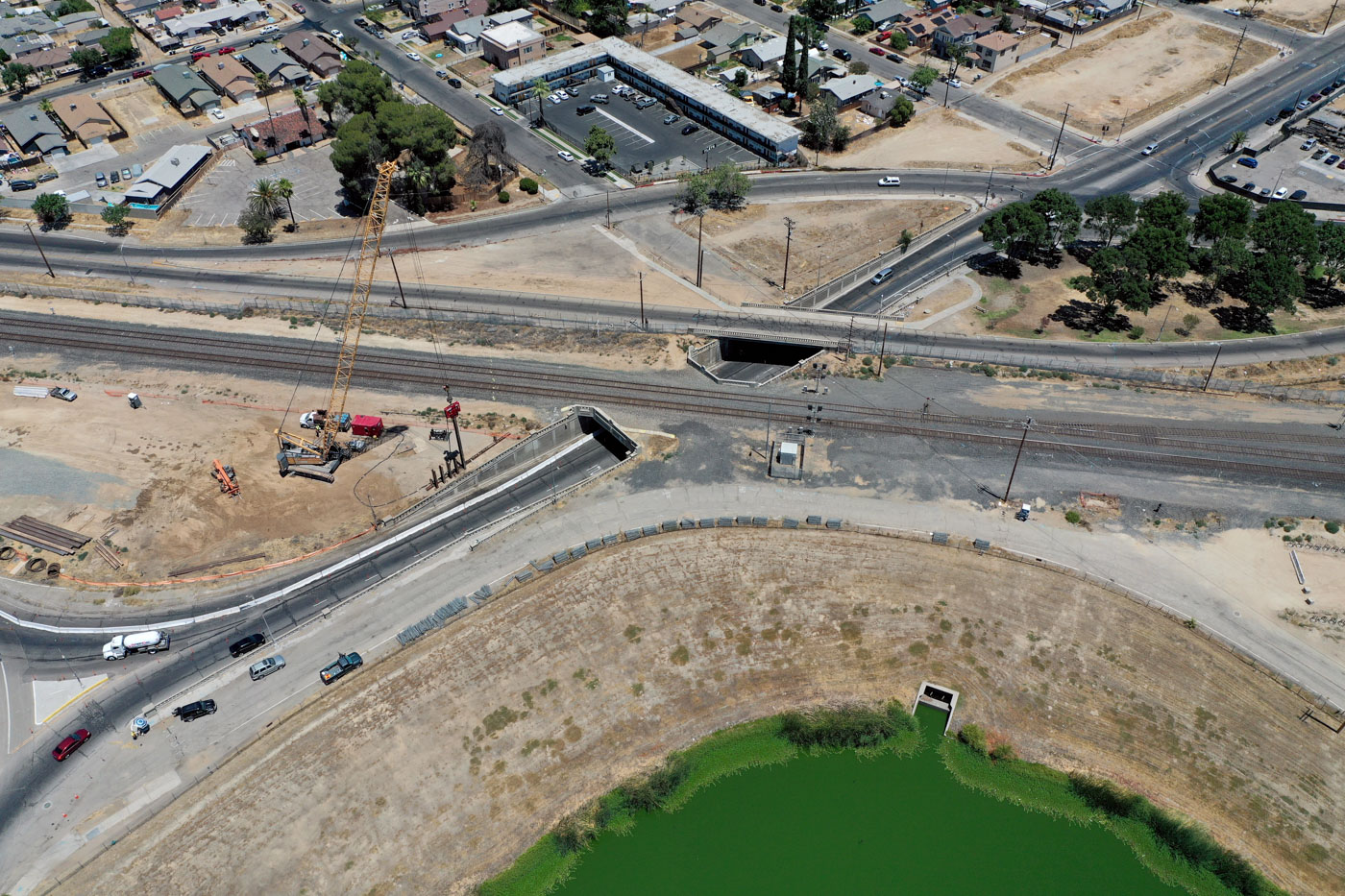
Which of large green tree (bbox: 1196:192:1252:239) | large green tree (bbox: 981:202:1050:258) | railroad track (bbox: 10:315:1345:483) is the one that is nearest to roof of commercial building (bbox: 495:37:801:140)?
large green tree (bbox: 981:202:1050:258)

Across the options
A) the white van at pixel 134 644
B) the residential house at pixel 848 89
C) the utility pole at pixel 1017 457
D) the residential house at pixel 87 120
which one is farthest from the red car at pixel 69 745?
the residential house at pixel 848 89

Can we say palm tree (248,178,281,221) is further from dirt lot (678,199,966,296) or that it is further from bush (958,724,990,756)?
bush (958,724,990,756)

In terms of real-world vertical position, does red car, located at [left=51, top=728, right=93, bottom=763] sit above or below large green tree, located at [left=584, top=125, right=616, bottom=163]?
below

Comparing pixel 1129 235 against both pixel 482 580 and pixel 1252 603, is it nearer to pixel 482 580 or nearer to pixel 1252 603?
pixel 1252 603

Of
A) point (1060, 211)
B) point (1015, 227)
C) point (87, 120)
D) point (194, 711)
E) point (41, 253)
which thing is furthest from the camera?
point (87, 120)

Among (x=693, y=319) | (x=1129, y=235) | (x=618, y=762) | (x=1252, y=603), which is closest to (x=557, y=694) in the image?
(x=618, y=762)

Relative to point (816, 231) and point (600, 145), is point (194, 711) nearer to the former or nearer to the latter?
point (816, 231)

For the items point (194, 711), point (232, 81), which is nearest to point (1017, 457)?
point (194, 711)
